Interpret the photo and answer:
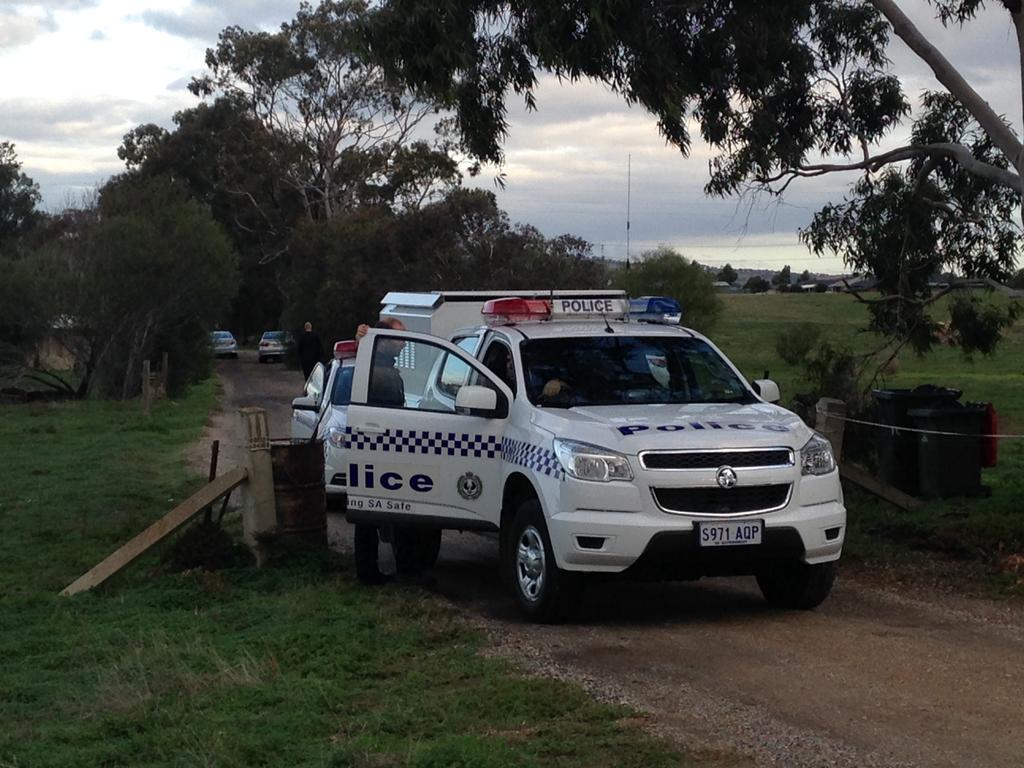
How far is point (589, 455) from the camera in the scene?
8.41 m

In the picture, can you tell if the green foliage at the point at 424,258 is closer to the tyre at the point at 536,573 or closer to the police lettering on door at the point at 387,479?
the police lettering on door at the point at 387,479

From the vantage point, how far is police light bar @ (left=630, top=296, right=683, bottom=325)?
10828 millimetres

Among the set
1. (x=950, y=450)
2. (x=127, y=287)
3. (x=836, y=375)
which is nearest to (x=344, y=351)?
(x=836, y=375)

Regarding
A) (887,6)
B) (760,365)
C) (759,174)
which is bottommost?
(760,365)

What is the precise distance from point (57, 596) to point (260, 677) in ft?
10.9

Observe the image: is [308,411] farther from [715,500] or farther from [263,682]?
[263,682]

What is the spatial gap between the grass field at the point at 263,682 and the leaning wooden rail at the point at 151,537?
0.13m

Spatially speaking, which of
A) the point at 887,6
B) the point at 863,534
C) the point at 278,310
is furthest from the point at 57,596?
the point at 278,310

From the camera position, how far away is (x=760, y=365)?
144ft

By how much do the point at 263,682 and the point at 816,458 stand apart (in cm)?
366

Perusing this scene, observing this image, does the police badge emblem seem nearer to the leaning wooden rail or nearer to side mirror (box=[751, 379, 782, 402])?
the leaning wooden rail

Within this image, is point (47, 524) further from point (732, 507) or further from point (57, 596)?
point (732, 507)

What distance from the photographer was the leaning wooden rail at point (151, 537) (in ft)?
33.4

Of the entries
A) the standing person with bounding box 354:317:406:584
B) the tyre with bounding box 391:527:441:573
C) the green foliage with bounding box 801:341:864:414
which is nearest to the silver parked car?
the green foliage with bounding box 801:341:864:414
